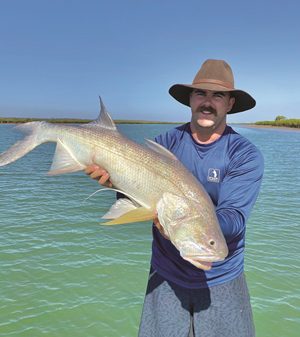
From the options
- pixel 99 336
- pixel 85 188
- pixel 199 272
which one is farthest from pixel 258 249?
pixel 85 188

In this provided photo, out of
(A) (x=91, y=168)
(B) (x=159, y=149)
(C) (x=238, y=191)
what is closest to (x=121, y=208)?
(A) (x=91, y=168)

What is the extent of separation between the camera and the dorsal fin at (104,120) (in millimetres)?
3738

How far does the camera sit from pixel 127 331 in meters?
6.00

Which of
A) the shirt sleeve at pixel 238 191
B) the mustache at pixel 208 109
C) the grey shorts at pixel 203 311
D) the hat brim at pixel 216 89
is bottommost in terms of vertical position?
the grey shorts at pixel 203 311

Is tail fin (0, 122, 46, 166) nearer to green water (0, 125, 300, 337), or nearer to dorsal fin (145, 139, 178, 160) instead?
green water (0, 125, 300, 337)

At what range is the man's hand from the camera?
3633 millimetres

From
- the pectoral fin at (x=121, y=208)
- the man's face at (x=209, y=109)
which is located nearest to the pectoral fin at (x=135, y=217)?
the pectoral fin at (x=121, y=208)

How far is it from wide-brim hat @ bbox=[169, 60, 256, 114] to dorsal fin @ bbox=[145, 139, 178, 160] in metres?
0.72

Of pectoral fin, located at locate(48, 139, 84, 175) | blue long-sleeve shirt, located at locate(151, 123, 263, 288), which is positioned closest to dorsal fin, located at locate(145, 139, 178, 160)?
blue long-sleeve shirt, located at locate(151, 123, 263, 288)

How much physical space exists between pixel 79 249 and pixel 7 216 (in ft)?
11.8

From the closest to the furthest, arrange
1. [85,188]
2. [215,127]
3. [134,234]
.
A: [215,127] → [134,234] → [85,188]

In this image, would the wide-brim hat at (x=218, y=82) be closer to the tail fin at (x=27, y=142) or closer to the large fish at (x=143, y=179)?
the large fish at (x=143, y=179)

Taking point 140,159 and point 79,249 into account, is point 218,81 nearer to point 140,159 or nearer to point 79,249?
point 140,159

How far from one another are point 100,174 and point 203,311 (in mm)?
1566
